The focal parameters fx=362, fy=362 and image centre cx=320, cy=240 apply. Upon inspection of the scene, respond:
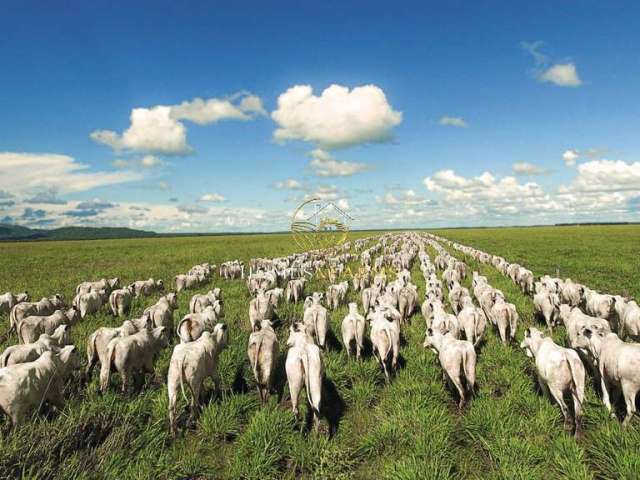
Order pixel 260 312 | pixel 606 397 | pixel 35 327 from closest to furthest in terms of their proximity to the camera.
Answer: pixel 606 397 < pixel 35 327 < pixel 260 312

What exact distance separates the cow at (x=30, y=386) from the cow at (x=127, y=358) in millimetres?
725

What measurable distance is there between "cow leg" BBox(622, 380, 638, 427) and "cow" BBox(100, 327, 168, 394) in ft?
28.6

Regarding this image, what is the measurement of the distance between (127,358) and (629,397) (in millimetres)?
8934

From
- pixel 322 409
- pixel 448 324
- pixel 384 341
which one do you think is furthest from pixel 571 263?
pixel 322 409

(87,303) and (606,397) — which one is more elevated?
(87,303)

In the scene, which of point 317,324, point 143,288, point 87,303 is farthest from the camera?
point 143,288

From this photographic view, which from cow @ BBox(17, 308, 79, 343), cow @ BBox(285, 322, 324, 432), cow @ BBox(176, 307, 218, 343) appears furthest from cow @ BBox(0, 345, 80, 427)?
cow @ BBox(17, 308, 79, 343)

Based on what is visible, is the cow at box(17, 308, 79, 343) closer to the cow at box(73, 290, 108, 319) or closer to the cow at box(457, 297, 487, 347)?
the cow at box(73, 290, 108, 319)

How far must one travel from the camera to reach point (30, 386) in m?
5.76

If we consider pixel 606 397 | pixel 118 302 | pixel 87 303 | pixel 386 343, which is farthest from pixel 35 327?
pixel 606 397

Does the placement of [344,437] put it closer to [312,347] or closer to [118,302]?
[312,347]

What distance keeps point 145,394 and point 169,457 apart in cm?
228

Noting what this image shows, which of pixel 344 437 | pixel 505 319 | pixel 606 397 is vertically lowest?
pixel 344 437

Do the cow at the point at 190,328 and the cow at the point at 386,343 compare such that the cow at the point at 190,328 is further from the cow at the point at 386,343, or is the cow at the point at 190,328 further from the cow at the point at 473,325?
the cow at the point at 473,325
